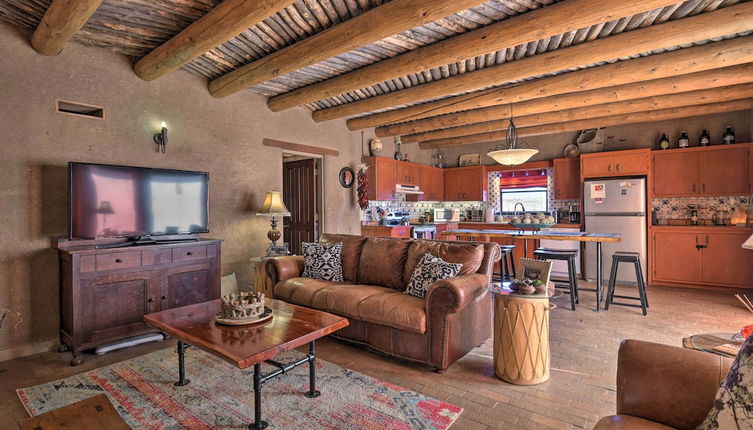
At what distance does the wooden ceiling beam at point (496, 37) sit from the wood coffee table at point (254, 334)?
2.49 metres

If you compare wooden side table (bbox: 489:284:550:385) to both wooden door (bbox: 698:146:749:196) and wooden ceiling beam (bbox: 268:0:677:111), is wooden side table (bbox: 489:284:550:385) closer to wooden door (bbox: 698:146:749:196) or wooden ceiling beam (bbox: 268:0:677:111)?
wooden ceiling beam (bbox: 268:0:677:111)

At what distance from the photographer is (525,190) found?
772cm

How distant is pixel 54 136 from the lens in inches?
134

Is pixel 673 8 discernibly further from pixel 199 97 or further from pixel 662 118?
pixel 199 97

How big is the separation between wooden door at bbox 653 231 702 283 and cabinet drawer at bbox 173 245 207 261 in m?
6.41

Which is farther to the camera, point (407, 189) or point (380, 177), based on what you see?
point (407, 189)

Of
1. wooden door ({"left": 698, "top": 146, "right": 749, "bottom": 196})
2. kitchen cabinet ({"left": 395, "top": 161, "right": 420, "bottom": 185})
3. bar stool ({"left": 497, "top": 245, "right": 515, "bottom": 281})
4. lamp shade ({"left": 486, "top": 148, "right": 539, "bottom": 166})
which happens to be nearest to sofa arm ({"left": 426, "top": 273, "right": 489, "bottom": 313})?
lamp shade ({"left": 486, "top": 148, "right": 539, "bottom": 166})

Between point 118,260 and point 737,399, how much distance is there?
3.92 m

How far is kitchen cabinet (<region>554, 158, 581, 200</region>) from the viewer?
6828 millimetres

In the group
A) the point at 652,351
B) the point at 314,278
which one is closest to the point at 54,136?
the point at 314,278

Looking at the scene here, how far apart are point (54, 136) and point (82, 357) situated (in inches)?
76.7

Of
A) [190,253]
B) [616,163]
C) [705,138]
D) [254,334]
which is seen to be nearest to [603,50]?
[616,163]

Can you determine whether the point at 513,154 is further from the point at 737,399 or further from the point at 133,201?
the point at 133,201

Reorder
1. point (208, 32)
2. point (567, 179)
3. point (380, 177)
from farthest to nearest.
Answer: point (567, 179) → point (380, 177) → point (208, 32)
